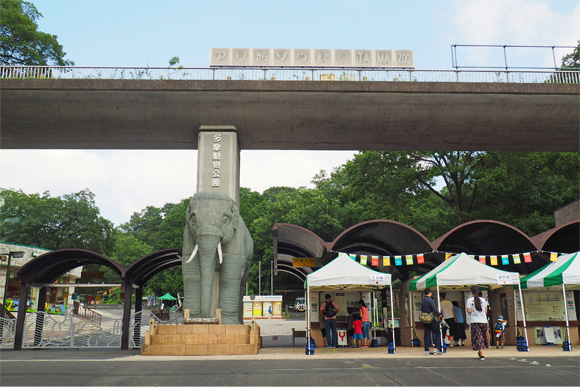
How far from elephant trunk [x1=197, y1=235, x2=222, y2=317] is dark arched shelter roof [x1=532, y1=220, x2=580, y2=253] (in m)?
11.8

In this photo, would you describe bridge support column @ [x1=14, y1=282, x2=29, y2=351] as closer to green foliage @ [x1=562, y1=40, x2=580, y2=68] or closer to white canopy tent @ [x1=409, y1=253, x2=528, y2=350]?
white canopy tent @ [x1=409, y1=253, x2=528, y2=350]

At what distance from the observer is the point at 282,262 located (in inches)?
1031

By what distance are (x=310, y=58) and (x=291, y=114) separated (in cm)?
277

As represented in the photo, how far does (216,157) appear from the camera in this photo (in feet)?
76.5

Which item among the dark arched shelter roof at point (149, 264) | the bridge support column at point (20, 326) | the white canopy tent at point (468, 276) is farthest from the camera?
the dark arched shelter roof at point (149, 264)

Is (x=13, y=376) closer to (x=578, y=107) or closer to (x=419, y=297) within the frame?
(x=419, y=297)

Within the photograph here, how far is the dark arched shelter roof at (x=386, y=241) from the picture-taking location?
1911 centimetres

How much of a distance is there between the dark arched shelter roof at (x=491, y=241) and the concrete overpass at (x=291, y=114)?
5.61m

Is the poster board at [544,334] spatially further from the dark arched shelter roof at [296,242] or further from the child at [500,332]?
the dark arched shelter roof at [296,242]

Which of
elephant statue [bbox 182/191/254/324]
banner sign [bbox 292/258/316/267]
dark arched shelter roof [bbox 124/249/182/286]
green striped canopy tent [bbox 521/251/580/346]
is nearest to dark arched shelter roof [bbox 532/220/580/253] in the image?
green striped canopy tent [bbox 521/251/580/346]

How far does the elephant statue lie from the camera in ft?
50.3

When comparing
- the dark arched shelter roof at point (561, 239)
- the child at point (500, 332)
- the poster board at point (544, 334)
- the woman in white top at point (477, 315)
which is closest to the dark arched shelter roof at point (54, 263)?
the woman in white top at point (477, 315)

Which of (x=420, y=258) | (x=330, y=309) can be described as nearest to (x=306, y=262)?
(x=420, y=258)

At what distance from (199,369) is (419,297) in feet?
33.1
